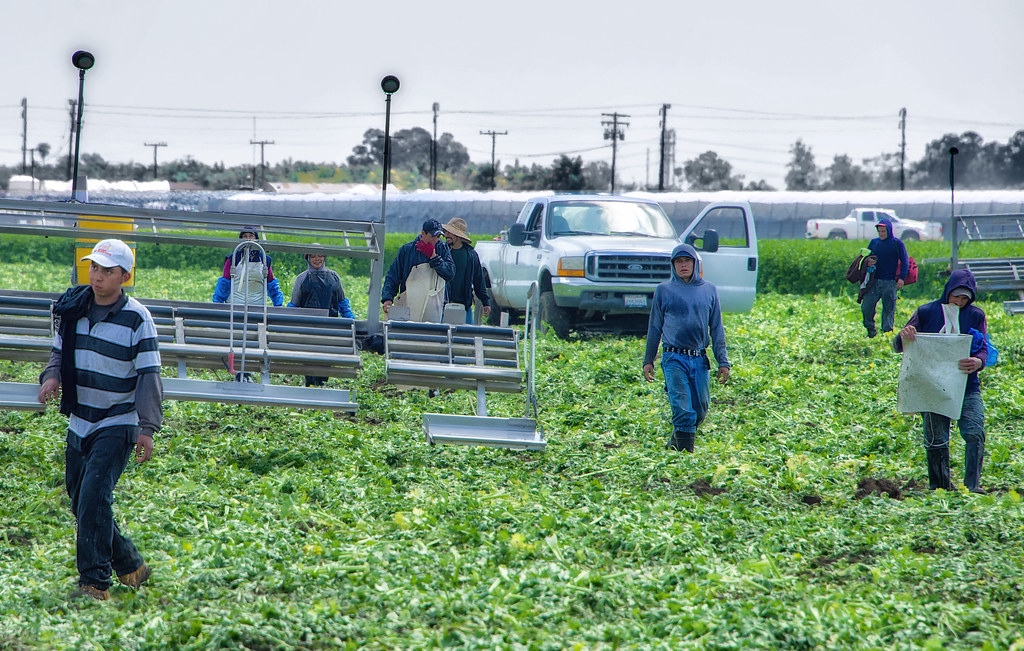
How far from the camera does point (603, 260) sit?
54.2 feet

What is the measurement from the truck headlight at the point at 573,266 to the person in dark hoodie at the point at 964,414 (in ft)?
27.9

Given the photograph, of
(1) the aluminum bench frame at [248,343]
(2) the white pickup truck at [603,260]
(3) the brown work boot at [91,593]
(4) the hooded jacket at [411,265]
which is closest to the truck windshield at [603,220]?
(2) the white pickup truck at [603,260]

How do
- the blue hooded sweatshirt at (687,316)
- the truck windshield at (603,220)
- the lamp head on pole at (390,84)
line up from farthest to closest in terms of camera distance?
the truck windshield at (603,220), the lamp head on pole at (390,84), the blue hooded sweatshirt at (687,316)

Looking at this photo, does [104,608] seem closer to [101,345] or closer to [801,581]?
[101,345]

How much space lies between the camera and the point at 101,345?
559cm

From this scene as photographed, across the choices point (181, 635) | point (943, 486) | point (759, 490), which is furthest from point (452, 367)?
point (181, 635)

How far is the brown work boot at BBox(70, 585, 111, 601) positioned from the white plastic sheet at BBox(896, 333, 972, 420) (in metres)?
5.61

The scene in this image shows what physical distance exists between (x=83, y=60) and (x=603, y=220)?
8.90 meters

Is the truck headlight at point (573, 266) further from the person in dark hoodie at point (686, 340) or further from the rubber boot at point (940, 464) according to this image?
the rubber boot at point (940, 464)

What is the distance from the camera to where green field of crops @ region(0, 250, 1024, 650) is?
5148mm

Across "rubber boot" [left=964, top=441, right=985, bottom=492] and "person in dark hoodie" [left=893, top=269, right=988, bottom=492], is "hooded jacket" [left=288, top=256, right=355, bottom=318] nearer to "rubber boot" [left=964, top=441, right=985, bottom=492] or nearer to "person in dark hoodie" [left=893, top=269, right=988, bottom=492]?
"person in dark hoodie" [left=893, top=269, right=988, bottom=492]

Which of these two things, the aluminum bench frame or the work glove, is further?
the work glove

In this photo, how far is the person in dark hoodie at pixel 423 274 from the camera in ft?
38.1

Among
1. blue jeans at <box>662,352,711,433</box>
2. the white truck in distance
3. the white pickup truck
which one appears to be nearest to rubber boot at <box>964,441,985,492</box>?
blue jeans at <box>662,352,711,433</box>
